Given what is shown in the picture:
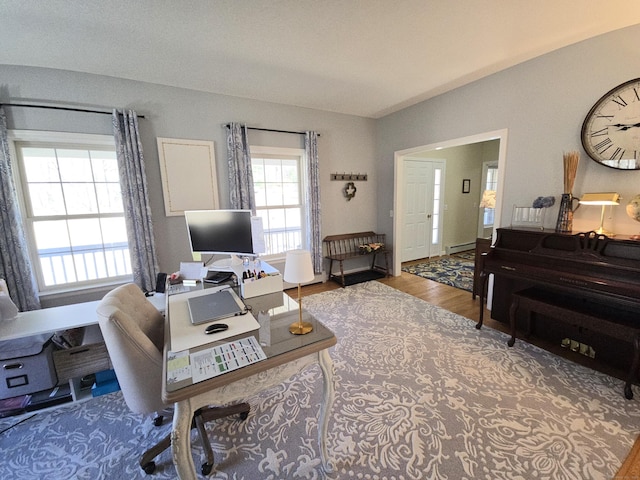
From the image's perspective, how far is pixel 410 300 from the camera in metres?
3.50

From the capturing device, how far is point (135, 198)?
279 cm

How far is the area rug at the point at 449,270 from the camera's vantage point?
13.5 feet

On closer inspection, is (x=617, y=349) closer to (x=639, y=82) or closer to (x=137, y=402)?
(x=639, y=82)

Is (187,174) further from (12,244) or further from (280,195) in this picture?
(12,244)

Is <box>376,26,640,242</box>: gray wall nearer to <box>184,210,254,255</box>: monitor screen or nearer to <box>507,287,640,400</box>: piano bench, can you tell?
<box>507,287,640,400</box>: piano bench

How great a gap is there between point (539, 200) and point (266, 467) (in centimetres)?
313

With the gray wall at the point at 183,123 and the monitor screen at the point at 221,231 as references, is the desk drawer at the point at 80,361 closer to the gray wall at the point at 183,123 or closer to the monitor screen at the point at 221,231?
the monitor screen at the point at 221,231

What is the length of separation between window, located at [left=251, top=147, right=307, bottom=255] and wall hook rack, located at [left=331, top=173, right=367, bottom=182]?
0.58 meters

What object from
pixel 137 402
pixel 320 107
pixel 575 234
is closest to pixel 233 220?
pixel 137 402

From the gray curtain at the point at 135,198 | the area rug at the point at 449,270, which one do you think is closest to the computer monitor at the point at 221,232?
the gray curtain at the point at 135,198

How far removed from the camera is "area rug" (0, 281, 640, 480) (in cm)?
140

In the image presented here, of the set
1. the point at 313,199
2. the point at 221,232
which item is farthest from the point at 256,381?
→ the point at 313,199

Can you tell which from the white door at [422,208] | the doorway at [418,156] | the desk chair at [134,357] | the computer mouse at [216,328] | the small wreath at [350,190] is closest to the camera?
the desk chair at [134,357]

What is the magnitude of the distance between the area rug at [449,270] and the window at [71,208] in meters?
4.46
